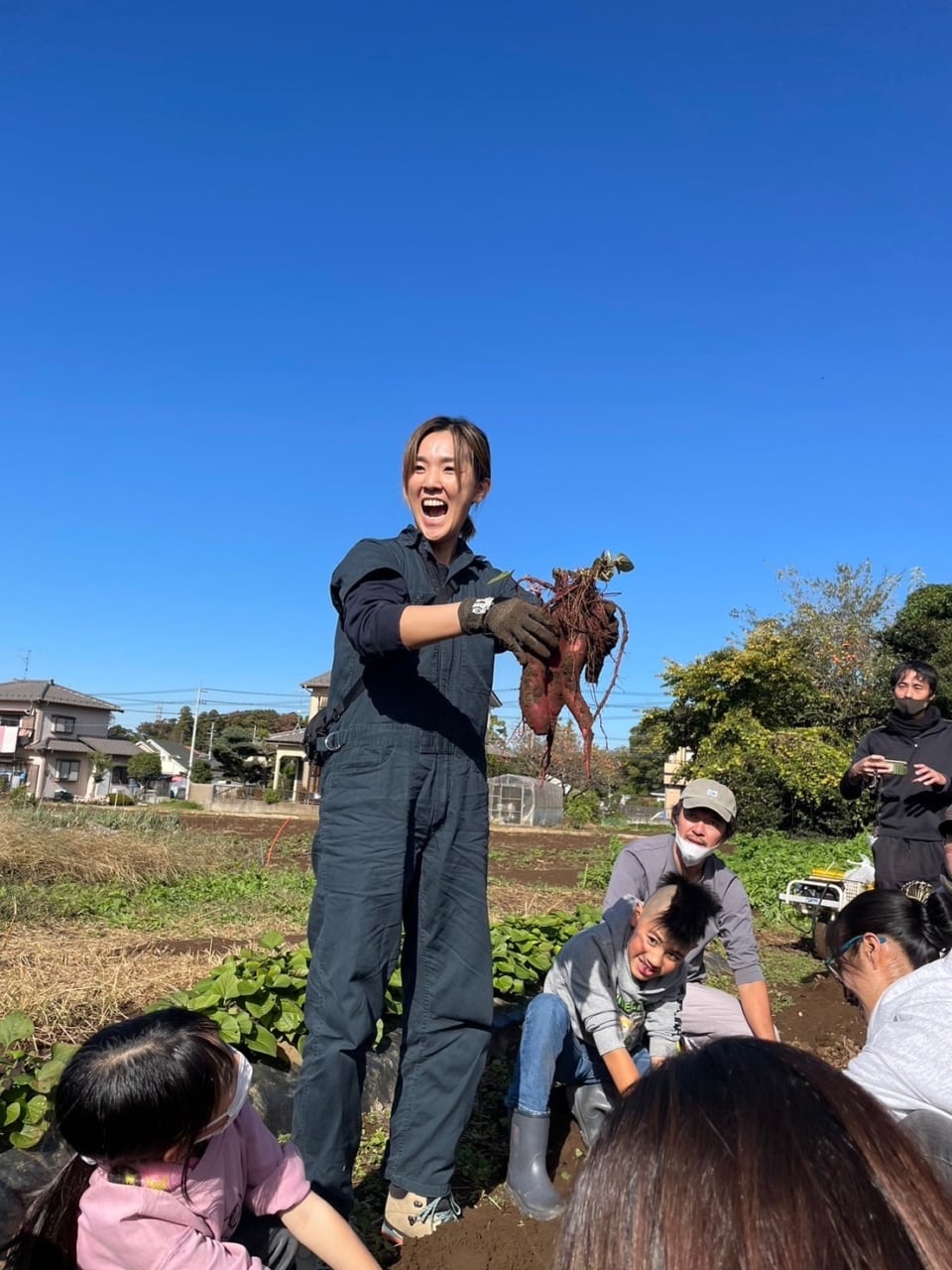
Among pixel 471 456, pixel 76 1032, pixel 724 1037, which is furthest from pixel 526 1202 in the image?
pixel 724 1037

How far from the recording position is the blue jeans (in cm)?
308

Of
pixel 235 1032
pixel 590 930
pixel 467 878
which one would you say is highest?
pixel 467 878

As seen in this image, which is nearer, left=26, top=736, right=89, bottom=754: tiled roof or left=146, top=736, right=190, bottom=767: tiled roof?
left=26, top=736, right=89, bottom=754: tiled roof

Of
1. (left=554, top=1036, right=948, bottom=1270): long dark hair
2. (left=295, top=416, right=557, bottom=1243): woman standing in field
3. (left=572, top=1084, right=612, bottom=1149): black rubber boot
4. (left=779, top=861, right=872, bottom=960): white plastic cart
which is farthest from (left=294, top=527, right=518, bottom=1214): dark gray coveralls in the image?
(left=779, top=861, right=872, bottom=960): white plastic cart

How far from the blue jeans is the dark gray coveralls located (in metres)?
0.45

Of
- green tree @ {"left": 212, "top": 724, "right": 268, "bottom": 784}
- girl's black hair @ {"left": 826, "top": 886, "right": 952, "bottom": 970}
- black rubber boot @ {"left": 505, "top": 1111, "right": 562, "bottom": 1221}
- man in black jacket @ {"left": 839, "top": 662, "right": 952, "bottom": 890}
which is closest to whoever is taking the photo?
girl's black hair @ {"left": 826, "top": 886, "right": 952, "bottom": 970}

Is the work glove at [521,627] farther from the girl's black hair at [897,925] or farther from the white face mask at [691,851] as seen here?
the white face mask at [691,851]

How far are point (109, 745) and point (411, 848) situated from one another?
57.8 meters

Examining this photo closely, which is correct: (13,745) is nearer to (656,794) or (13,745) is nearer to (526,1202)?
(656,794)

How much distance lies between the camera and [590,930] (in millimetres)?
3432

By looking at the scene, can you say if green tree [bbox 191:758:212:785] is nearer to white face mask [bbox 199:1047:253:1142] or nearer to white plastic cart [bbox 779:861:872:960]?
white plastic cart [bbox 779:861:872:960]

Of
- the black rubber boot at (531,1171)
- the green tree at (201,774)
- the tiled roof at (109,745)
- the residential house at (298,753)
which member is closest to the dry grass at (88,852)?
the black rubber boot at (531,1171)

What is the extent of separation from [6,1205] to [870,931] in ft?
8.01

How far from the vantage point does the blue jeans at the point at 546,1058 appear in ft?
→ 10.1
